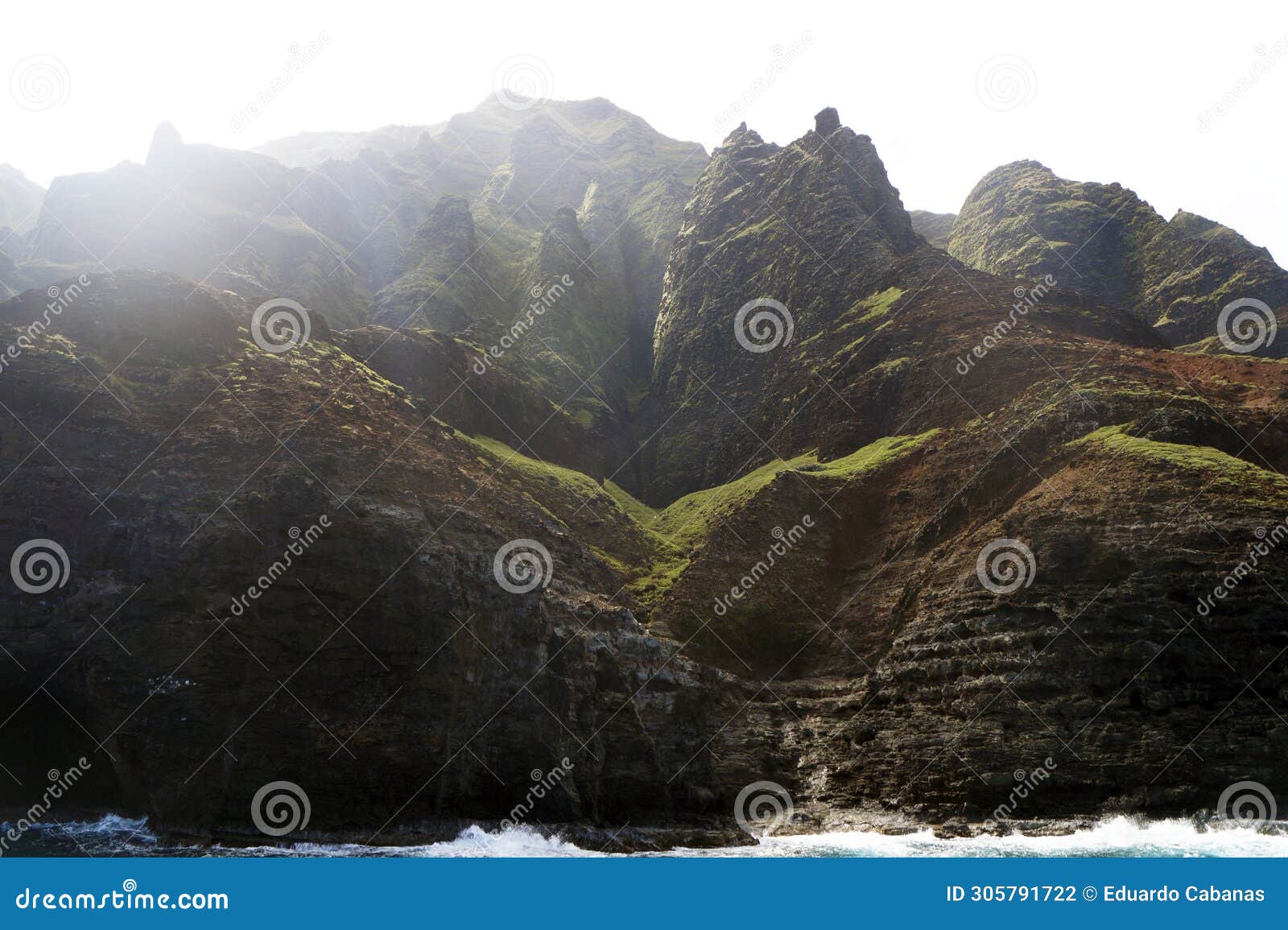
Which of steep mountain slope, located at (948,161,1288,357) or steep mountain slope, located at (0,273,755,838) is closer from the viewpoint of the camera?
steep mountain slope, located at (0,273,755,838)

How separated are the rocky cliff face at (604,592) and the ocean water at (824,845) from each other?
5.65ft

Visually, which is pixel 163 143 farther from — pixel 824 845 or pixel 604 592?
pixel 824 845

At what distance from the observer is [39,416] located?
52.3m

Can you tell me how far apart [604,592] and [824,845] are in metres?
24.6

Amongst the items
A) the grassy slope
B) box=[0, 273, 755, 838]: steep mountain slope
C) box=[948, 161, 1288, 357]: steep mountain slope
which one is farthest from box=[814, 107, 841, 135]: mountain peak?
box=[0, 273, 755, 838]: steep mountain slope

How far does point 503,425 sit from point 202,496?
39090 mm

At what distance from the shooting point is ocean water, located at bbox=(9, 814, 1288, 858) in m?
40.6

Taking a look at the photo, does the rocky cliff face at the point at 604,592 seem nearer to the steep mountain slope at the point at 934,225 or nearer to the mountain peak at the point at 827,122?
the mountain peak at the point at 827,122

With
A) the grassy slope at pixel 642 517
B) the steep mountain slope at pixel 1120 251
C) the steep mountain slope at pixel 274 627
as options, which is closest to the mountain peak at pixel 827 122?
the steep mountain slope at pixel 1120 251

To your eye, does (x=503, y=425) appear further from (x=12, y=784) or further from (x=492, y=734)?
(x=12, y=784)

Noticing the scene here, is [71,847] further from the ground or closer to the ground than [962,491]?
closer to the ground

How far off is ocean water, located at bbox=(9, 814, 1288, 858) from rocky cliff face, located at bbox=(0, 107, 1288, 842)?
1.72 metres

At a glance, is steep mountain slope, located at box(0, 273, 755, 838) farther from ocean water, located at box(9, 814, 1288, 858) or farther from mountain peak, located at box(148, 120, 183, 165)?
mountain peak, located at box(148, 120, 183, 165)

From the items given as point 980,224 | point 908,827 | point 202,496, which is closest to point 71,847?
point 202,496
